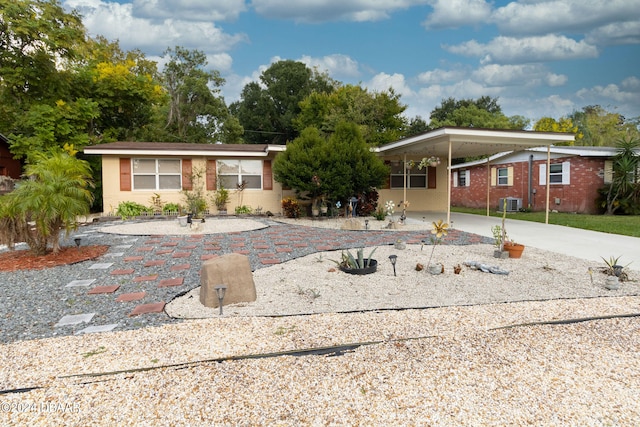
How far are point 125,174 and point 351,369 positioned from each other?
1252 cm

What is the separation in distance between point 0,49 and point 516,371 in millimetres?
19260

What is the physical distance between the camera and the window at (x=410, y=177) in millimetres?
15109

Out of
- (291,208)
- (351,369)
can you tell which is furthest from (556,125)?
(351,369)

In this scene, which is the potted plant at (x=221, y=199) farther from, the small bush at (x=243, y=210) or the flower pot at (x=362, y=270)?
the flower pot at (x=362, y=270)

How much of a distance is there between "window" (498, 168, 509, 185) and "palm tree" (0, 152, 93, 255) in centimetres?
1745

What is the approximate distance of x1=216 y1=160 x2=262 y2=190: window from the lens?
13.3 meters

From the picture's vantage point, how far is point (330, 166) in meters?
11.0

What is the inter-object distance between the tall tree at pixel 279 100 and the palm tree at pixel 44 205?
2316 cm

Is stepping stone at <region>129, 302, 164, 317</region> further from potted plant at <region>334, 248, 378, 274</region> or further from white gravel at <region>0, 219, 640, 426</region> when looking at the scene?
potted plant at <region>334, 248, 378, 274</region>

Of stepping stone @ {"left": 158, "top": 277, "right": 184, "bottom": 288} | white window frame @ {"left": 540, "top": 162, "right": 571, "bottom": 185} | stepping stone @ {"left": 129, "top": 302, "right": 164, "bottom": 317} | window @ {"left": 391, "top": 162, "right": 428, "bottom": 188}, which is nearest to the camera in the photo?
stepping stone @ {"left": 129, "top": 302, "right": 164, "bottom": 317}

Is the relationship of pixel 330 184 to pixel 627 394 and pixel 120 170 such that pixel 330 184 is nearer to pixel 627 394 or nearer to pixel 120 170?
pixel 120 170

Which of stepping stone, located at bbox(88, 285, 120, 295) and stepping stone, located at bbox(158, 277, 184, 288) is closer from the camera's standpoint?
stepping stone, located at bbox(88, 285, 120, 295)

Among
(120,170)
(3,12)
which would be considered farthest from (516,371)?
(3,12)

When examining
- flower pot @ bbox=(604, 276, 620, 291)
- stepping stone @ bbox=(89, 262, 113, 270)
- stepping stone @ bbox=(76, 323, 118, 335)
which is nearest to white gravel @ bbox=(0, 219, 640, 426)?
stepping stone @ bbox=(76, 323, 118, 335)
